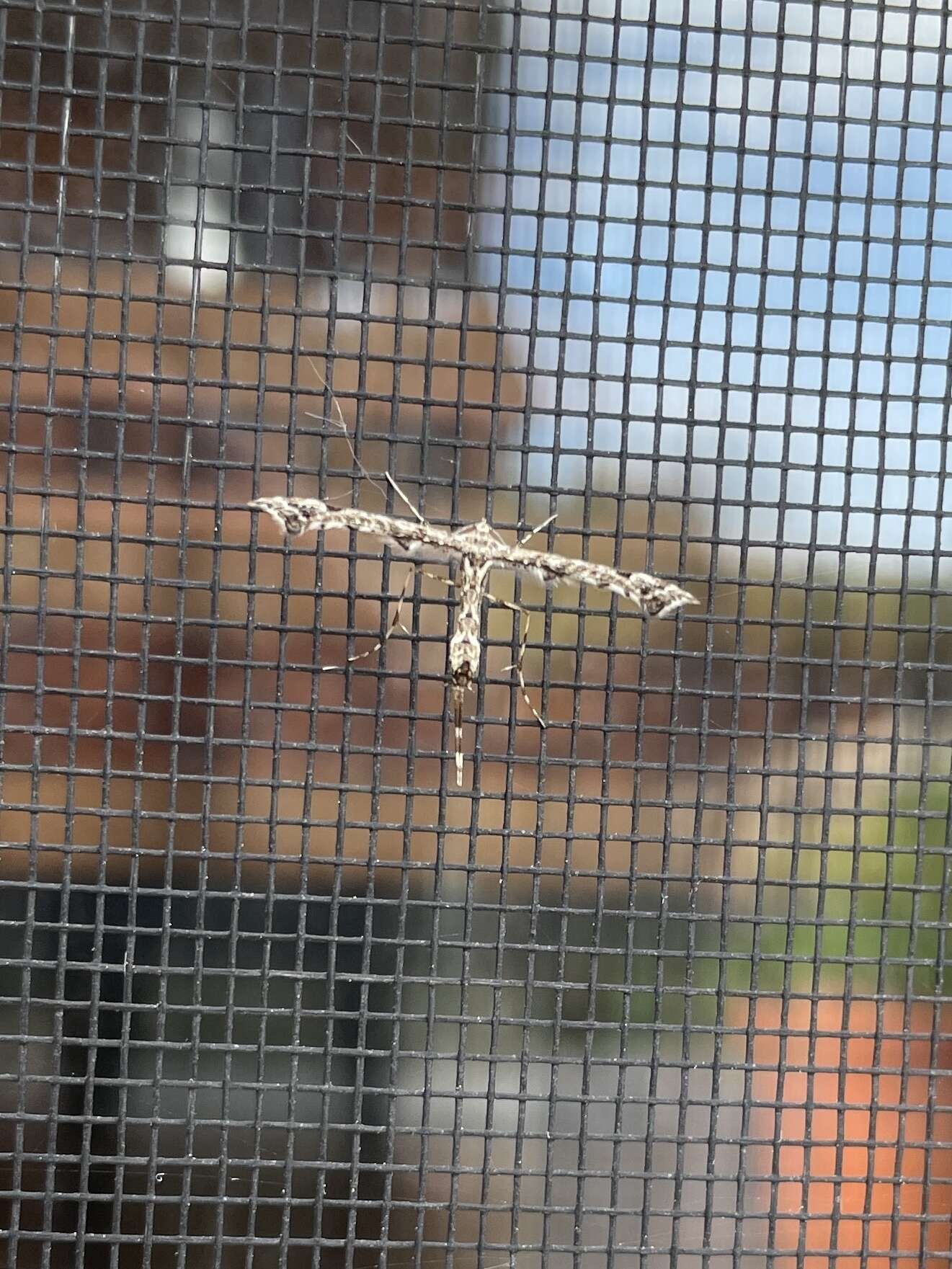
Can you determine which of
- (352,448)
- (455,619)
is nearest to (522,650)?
(455,619)

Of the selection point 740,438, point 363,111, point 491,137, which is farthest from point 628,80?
point 740,438

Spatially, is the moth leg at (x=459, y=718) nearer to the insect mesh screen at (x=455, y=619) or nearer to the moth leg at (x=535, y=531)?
the insect mesh screen at (x=455, y=619)

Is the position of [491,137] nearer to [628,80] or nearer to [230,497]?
[628,80]

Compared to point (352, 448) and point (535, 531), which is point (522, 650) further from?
point (352, 448)

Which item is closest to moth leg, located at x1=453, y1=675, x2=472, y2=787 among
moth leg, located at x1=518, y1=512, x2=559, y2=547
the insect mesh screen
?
the insect mesh screen

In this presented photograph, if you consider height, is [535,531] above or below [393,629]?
above

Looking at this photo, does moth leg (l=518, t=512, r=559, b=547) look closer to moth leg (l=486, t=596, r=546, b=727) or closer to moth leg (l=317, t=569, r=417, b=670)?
moth leg (l=486, t=596, r=546, b=727)
